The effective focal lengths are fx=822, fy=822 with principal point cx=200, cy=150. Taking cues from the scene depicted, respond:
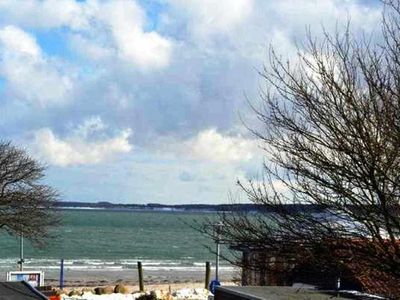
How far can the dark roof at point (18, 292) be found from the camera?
13896mm

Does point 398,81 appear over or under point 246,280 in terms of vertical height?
over

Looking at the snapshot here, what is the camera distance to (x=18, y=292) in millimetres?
14328

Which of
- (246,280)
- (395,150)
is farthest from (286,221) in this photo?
(246,280)

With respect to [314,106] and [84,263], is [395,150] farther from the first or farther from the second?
[84,263]

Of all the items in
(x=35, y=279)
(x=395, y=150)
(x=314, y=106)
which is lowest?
(x=35, y=279)

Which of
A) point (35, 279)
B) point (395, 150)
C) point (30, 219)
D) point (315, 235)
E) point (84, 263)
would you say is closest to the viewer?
point (395, 150)

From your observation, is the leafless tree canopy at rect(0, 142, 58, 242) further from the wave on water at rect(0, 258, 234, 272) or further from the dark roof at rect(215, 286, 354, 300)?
the wave on water at rect(0, 258, 234, 272)

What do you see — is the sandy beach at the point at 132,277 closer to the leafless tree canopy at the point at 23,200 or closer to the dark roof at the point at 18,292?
the leafless tree canopy at the point at 23,200

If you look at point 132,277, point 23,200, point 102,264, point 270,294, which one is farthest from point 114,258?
point 270,294

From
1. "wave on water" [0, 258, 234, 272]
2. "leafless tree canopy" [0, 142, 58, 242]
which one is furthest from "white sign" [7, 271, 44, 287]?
"wave on water" [0, 258, 234, 272]

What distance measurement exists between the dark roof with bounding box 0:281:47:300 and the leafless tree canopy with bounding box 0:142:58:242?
1554cm

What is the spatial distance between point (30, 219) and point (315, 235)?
22.2 meters

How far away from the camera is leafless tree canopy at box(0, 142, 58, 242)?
30453 mm

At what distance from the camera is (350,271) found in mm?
10070
